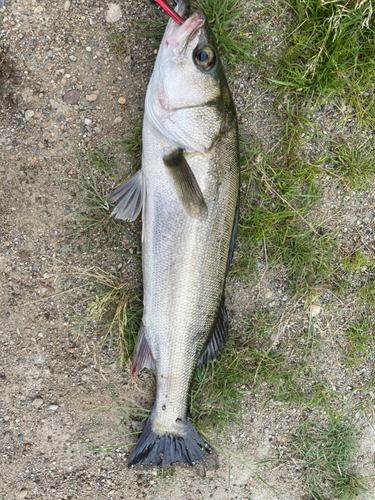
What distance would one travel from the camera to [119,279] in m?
2.73

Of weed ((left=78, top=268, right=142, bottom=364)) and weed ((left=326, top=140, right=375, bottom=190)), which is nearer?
weed ((left=78, top=268, right=142, bottom=364))

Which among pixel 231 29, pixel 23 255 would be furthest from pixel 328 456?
pixel 231 29

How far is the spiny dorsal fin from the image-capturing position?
2.46m

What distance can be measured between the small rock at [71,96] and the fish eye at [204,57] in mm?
1002

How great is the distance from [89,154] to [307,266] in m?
1.99

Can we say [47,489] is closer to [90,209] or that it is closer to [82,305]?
[82,305]

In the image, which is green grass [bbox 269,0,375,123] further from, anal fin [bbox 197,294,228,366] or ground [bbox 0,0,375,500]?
anal fin [bbox 197,294,228,366]

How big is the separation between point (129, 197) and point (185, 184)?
50 centimetres

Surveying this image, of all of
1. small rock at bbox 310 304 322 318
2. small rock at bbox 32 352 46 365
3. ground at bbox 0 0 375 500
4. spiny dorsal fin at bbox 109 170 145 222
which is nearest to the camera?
spiny dorsal fin at bbox 109 170 145 222

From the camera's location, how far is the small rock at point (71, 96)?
259cm

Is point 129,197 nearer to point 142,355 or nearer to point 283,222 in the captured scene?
point 142,355

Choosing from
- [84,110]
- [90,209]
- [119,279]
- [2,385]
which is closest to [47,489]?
[2,385]

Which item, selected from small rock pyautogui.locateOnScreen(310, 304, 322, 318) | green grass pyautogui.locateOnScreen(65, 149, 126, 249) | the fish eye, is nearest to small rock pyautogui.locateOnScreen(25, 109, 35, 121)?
green grass pyautogui.locateOnScreen(65, 149, 126, 249)

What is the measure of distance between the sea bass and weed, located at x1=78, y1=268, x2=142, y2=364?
0.76 feet
